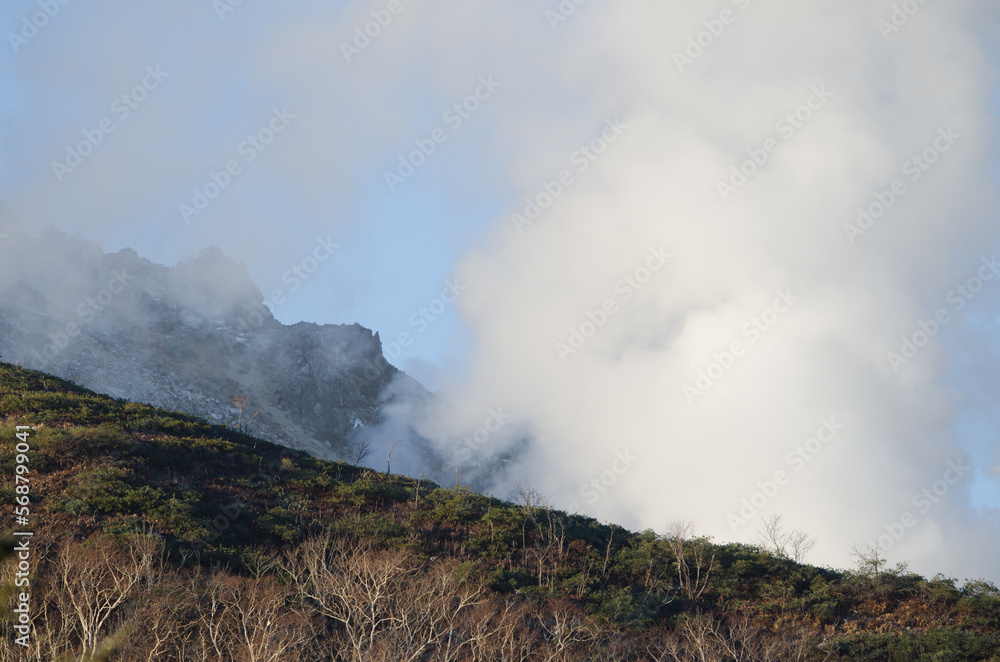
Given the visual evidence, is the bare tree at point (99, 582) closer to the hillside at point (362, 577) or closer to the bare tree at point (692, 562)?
the hillside at point (362, 577)

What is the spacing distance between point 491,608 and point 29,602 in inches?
818

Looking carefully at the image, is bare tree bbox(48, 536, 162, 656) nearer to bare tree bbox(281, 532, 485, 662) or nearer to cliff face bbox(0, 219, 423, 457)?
bare tree bbox(281, 532, 485, 662)

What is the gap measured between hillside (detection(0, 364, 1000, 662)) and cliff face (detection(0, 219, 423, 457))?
208ft

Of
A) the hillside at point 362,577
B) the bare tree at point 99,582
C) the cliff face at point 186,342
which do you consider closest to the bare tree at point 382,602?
the hillside at point 362,577

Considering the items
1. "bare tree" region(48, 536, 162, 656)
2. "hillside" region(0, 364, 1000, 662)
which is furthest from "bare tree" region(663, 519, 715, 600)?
"bare tree" region(48, 536, 162, 656)

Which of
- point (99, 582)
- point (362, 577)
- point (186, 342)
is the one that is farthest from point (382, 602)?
point (186, 342)

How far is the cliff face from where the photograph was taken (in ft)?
373

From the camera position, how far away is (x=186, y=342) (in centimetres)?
14500

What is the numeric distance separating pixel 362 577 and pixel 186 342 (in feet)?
426

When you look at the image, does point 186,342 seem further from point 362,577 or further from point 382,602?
point 382,602

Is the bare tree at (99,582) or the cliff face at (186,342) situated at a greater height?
the cliff face at (186,342)

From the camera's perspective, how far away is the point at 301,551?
124 feet

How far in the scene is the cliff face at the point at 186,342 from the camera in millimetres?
113562

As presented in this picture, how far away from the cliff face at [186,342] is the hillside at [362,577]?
6332 cm
